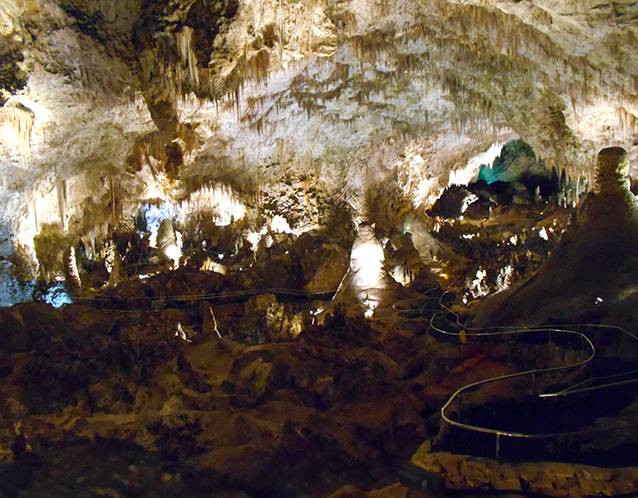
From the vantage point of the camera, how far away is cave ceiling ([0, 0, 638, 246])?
32.6ft

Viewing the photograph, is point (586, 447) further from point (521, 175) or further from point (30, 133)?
point (521, 175)

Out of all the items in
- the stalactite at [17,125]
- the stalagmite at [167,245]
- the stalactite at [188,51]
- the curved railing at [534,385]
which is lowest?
the stalagmite at [167,245]

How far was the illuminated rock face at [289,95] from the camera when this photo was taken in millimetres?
9984

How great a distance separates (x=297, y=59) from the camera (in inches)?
458

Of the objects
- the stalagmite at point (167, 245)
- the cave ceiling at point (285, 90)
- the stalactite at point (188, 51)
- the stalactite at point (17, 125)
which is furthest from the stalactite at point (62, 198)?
the stalactite at point (188, 51)

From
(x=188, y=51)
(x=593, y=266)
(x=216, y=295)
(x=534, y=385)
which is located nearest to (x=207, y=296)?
(x=216, y=295)

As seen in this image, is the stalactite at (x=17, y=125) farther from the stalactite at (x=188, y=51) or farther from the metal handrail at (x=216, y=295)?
the metal handrail at (x=216, y=295)

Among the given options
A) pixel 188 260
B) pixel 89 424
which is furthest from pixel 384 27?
pixel 89 424

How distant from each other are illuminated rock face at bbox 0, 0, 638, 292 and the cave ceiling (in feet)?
0.16

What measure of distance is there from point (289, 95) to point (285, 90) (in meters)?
0.41

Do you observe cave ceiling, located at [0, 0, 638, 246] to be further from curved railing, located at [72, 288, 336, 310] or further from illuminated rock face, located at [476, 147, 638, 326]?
illuminated rock face, located at [476, 147, 638, 326]

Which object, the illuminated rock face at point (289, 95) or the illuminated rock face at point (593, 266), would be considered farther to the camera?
the illuminated rock face at point (289, 95)

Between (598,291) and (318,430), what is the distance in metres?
3.92

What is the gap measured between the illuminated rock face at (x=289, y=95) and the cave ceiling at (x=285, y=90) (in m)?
0.05
